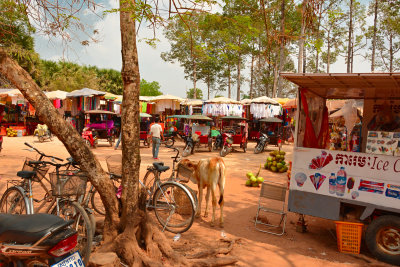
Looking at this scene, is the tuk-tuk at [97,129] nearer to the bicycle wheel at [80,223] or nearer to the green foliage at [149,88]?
the bicycle wheel at [80,223]

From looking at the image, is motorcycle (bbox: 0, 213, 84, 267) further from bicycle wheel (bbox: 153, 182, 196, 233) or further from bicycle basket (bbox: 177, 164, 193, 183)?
bicycle basket (bbox: 177, 164, 193, 183)

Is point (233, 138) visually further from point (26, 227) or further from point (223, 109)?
point (26, 227)

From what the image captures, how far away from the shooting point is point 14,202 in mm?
3896

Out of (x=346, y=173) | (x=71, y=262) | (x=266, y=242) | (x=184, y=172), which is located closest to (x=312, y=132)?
(x=346, y=173)

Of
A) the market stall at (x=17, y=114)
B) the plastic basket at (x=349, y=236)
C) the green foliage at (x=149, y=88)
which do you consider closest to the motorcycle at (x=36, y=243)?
the plastic basket at (x=349, y=236)

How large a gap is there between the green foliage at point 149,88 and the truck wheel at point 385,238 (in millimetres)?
53727

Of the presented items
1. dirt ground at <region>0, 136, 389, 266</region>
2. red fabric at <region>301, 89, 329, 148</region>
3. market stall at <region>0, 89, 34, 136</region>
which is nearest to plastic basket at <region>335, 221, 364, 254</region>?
dirt ground at <region>0, 136, 389, 266</region>

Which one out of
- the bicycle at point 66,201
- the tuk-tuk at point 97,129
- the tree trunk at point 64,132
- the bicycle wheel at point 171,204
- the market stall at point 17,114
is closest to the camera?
the tree trunk at point 64,132

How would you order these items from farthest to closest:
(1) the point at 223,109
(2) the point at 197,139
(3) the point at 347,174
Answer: (1) the point at 223,109
(2) the point at 197,139
(3) the point at 347,174

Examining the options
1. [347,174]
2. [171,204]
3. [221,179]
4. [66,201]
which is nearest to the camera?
[66,201]

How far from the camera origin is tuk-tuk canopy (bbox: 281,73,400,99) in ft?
13.9

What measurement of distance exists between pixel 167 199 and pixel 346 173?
9.17ft

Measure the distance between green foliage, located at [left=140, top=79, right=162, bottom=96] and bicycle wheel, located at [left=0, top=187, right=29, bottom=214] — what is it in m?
52.7

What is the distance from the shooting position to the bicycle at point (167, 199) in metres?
4.56
